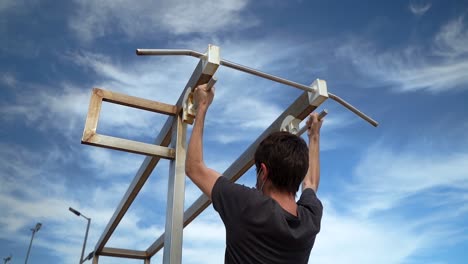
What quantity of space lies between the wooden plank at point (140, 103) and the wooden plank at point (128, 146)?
11.0 inches

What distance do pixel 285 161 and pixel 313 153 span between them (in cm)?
71

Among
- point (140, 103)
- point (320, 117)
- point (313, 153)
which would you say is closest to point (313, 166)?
point (313, 153)

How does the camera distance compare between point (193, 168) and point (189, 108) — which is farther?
point (189, 108)

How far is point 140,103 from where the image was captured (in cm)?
249

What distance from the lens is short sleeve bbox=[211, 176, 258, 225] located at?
4.14ft

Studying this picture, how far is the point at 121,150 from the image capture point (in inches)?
89.0

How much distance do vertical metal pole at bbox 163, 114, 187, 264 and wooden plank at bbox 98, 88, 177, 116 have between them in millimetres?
99

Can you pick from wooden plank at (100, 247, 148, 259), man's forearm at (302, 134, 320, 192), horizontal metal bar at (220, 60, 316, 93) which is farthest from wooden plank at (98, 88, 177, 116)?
wooden plank at (100, 247, 148, 259)

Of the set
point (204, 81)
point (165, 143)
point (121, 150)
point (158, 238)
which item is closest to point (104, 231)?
point (158, 238)

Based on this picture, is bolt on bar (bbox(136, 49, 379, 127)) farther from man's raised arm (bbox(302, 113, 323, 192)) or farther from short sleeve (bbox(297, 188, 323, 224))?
short sleeve (bbox(297, 188, 323, 224))

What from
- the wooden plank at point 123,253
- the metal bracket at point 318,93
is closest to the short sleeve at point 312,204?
the metal bracket at point 318,93

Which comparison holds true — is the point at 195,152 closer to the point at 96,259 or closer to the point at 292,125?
the point at 292,125

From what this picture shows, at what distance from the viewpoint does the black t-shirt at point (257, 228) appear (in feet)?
4.05

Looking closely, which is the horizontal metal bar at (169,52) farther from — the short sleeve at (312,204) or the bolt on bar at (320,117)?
the short sleeve at (312,204)
